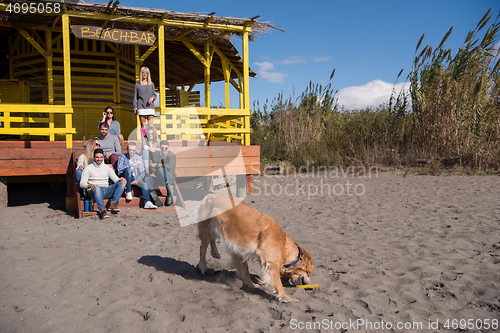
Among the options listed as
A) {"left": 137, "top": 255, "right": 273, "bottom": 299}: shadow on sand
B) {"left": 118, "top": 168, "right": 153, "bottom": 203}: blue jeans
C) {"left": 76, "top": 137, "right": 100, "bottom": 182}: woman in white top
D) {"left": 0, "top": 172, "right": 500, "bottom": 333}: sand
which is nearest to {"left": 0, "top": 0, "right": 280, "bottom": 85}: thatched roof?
{"left": 76, "top": 137, "right": 100, "bottom": 182}: woman in white top

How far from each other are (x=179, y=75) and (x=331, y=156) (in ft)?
22.4

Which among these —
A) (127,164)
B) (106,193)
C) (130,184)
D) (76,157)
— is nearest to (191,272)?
(106,193)

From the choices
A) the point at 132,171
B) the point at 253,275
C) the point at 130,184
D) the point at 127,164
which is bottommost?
the point at 253,275

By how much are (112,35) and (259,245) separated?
19.0ft

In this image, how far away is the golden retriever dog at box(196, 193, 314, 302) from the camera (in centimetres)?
274

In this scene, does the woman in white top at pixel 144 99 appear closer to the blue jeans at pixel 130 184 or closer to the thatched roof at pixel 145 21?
the blue jeans at pixel 130 184

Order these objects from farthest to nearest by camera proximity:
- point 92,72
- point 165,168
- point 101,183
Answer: point 92,72, point 165,168, point 101,183

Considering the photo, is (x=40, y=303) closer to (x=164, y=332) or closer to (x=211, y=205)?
(x=164, y=332)

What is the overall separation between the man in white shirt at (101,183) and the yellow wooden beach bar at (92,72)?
0.95 metres

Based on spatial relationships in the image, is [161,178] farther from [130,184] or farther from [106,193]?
[106,193]

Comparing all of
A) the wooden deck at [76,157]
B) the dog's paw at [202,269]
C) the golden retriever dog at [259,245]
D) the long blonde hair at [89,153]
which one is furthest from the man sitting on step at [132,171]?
the golden retriever dog at [259,245]

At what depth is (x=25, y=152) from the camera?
232 inches

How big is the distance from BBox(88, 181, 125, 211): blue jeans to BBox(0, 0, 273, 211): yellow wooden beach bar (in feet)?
3.48

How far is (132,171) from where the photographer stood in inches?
233
